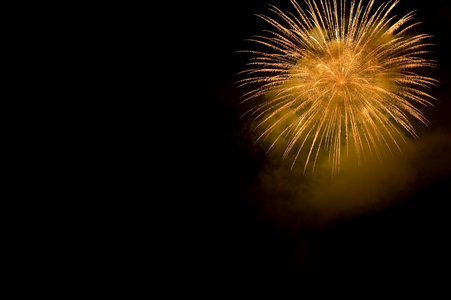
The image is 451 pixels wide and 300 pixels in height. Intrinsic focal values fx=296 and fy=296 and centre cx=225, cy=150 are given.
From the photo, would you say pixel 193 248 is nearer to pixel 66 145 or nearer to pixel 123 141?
pixel 123 141

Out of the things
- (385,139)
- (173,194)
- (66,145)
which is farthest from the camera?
(173,194)

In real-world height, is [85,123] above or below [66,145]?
above

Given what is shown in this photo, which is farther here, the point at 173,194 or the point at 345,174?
the point at 173,194

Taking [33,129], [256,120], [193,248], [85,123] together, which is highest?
[256,120]

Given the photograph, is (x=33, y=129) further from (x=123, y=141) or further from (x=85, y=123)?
(x=123, y=141)

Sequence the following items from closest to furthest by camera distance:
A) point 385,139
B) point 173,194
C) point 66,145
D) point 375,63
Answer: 1. point 375,63
2. point 385,139
3. point 66,145
4. point 173,194

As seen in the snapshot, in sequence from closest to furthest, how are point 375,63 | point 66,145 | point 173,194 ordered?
point 375,63 < point 66,145 < point 173,194

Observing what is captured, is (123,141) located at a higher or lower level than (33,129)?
higher

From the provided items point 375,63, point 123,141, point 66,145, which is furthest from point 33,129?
point 375,63

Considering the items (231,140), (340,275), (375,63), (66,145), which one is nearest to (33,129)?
(66,145)
